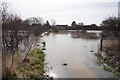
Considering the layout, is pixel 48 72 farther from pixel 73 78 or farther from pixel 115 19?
pixel 115 19

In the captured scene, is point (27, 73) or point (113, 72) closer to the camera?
point (27, 73)

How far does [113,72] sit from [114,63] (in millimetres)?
885

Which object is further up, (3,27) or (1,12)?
(1,12)

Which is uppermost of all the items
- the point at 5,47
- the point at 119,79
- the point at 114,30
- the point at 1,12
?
the point at 1,12

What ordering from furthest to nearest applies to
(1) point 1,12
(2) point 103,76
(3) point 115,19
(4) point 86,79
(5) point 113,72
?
(3) point 115,19 < (1) point 1,12 < (5) point 113,72 < (2) point 103,76 < (4) point 86,79

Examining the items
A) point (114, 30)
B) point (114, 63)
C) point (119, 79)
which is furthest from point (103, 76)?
point (114, 30)

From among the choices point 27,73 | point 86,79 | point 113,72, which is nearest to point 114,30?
point 113,72

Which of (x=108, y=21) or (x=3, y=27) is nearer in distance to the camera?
(x=3, y=27)

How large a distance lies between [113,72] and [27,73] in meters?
3.08

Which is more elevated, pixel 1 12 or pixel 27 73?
pixel 1 12

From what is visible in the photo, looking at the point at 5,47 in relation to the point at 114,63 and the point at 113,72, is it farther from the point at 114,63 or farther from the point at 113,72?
the point at 114,63

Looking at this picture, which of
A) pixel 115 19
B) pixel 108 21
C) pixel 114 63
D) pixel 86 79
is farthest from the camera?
pixel 108 21

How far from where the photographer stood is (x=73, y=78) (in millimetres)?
3500

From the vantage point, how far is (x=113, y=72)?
3.95m
